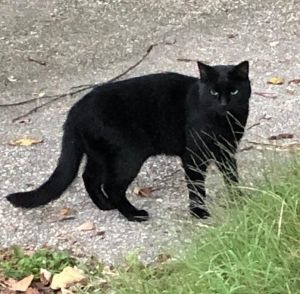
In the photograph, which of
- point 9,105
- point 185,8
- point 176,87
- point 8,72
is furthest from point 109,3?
point 176,87

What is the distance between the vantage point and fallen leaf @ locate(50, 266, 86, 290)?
14.4ft

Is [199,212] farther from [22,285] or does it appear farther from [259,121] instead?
[259,121]

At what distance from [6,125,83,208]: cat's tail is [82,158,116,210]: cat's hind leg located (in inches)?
5.2

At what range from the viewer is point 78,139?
4.88 m

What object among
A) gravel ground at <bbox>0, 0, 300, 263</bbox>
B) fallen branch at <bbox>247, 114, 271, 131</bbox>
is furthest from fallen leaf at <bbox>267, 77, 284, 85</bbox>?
fallen branch at <bbox>247, 114, 271, 131</bbox>

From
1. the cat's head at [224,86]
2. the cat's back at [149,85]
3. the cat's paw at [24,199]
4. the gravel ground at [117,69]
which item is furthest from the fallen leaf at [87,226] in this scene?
the cat's head at [224,86]

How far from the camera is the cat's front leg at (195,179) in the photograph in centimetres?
471

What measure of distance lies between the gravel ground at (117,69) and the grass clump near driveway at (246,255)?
10.9 inches

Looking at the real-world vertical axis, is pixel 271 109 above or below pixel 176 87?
below

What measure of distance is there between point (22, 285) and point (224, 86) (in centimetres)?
138

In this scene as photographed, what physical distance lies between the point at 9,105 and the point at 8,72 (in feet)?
1.84

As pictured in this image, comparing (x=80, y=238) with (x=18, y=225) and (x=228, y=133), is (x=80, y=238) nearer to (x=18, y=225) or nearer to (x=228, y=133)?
(x=18, y=225)

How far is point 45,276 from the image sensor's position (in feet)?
14.7

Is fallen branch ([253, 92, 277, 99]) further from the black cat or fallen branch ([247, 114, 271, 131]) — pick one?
the black cat
